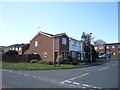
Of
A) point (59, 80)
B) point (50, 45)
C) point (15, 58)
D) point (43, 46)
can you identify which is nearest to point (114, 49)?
point (43, 46)

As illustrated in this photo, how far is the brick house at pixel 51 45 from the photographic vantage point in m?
31.2

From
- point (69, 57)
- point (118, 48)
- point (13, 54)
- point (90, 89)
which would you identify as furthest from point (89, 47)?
point (118, 48)

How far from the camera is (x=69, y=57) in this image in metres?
32.4

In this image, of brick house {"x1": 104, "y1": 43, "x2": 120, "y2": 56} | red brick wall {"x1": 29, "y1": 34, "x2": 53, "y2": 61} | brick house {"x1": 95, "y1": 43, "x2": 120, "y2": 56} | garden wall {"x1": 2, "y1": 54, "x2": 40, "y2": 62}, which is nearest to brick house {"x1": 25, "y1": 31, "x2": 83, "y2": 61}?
red brick wall {"x1": 29, "y1": 34, "x2": 53, "y2": 61}

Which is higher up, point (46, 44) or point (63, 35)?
point (63, 35)

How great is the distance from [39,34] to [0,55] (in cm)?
1124

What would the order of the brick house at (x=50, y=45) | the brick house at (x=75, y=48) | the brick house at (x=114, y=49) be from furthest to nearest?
the brick house at (x=114, y=49), the brick house at (x=75, y=48), the brick house at (x=50, y=45)

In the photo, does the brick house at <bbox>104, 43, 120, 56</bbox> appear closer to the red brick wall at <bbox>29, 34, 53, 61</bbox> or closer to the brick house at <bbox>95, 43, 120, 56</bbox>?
the brick house at <bbox>95, 43, 120, 56</bbox>

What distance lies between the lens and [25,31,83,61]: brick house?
3116cm

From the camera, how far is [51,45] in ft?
105

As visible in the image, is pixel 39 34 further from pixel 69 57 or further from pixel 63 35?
pixel 69 57

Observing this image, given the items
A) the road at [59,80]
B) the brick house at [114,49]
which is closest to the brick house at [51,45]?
the road at [59,80]

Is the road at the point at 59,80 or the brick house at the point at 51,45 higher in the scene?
the brick house at the point at 51,45

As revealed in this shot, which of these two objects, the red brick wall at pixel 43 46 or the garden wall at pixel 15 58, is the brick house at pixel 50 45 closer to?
the red brick wall at pixel 43 46
